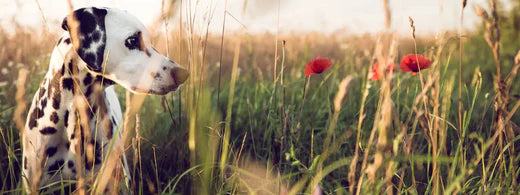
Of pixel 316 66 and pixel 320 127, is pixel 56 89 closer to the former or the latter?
pixel 316 66

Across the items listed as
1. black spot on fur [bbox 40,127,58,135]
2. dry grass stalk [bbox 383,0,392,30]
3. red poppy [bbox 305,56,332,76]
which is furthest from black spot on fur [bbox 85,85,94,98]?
dry grass stalk [bbox 383,0,392,30]

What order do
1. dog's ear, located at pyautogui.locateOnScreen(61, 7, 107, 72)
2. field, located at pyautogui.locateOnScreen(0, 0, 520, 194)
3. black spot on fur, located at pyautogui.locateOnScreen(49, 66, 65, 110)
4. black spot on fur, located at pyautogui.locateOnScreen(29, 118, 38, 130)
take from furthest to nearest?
black spot on fur, located at pyautogui.locateOnScreen(29, 118, 38, 130)
black spot on fur, located at pyautogui.locateOnScreen(49, 66, 65, 110)
dog's ear, located at pyautogui.locateOnScreen(61, 7, 107, 72)
field, located at pyautogui.locateOnScreen(0, 0, 520, 194)

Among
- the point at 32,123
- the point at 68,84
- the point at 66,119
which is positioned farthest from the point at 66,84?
the point at 32,123

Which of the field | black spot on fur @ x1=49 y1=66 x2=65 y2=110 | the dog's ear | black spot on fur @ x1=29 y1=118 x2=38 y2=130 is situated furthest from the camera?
black spot on fur @ x1=29 y1=118 x2=38 y2=130

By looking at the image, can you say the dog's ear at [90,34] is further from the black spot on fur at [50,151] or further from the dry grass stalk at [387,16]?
the dry grass stalk at [387,16]

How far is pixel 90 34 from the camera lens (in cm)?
191

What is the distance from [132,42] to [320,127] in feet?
4.39

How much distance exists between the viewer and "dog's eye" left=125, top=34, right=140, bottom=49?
1989 millimetres

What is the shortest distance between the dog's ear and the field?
0.41 feet

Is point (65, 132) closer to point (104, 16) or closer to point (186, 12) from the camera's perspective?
point (104, 16)

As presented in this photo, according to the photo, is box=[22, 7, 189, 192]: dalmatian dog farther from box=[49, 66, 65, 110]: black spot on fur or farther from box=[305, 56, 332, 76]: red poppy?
box=[305, 56, 332, 76]: red poppy

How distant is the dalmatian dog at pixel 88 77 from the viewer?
6.25ft

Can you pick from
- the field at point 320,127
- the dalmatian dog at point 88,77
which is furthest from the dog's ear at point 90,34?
the field at point 320,127

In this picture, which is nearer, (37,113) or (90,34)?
(90,34)
